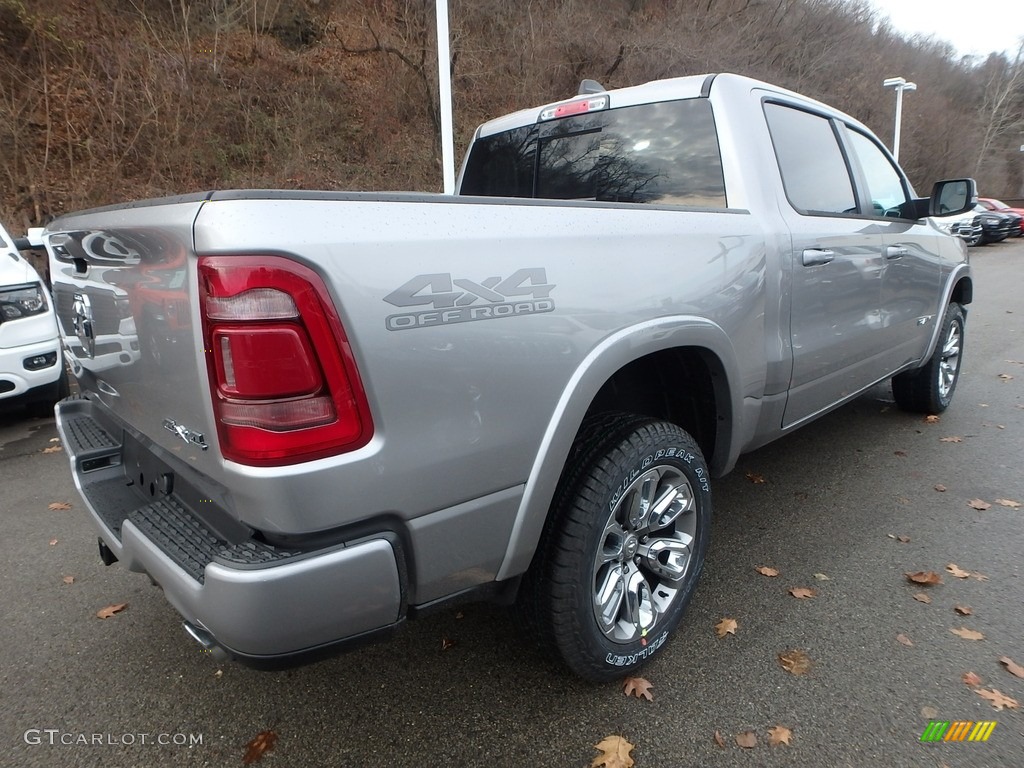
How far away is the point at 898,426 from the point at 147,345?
4.81 metres

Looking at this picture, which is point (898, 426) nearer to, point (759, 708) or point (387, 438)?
point (759, 708)

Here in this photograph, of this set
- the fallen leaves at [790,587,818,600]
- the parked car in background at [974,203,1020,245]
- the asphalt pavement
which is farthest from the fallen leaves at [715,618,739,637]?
the parked car in background at [974,203,1020,245]

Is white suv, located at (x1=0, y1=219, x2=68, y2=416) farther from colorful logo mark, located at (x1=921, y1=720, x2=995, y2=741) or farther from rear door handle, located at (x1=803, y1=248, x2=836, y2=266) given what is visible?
colorful logo mark, located at (x1=921, y1=720, x2=995, y2=741)

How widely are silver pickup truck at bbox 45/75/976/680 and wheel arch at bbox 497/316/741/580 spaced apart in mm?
11

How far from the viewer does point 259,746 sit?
206 cm

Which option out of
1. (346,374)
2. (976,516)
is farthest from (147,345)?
(976,516)

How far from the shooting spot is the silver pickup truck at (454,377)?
4.75 ft

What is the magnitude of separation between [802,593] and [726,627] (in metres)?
0.44

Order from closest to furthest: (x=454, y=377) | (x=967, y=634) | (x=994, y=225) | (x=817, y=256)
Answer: (x=454, y=377) → (x=967, y=634) → (x=817, y=256) → (x=994, y=225)

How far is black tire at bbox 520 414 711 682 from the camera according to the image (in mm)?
2016

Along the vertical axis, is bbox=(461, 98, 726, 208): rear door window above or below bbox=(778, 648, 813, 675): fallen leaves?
above

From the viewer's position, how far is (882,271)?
3533 millimetres

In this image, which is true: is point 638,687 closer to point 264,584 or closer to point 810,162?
point 264,584

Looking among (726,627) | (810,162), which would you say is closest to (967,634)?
(726,627)
